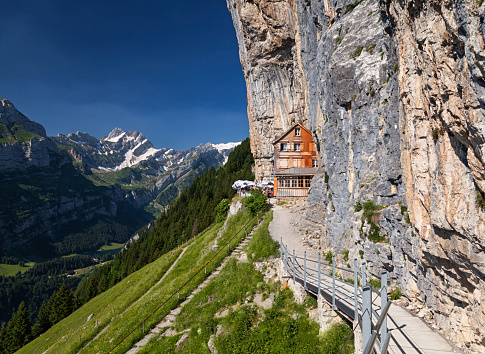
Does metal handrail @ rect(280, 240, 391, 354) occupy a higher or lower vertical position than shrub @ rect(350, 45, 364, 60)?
lower

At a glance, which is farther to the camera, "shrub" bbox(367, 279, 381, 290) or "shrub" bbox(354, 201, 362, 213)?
"shrub" bbox(354, 201, 362, 213)

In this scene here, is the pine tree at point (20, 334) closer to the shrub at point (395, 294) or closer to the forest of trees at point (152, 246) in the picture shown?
the forest of trees at point (152, 246)

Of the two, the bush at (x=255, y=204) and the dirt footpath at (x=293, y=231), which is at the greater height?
the bush at (x=255, y=204)

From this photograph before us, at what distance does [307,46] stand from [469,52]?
118ft

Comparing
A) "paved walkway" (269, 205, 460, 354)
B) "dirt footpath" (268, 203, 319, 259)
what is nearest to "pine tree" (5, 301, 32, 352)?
"dirt footpath" (268, 203, 319, 259)

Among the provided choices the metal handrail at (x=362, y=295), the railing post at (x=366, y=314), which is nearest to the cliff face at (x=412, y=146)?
the metal handrail at (x=362, y=295)

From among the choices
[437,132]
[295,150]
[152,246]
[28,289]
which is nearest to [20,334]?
[152,246]

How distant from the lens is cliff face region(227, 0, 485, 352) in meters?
7.54

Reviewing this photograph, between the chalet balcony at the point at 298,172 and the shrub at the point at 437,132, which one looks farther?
the chalet balcony at the point at 298,172

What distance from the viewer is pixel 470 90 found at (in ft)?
22.4

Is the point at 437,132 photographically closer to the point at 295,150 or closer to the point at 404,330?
the point at 404,330

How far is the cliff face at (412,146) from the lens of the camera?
7.54 m

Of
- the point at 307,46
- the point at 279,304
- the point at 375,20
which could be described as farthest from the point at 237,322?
the point at 307,46

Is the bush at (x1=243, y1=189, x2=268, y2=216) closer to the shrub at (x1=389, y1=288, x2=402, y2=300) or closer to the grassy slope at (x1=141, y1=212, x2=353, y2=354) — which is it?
the grassy slope at (x1=141, y1=212, x2=353, y2=354)
